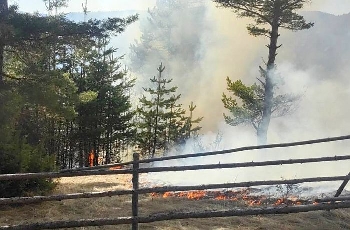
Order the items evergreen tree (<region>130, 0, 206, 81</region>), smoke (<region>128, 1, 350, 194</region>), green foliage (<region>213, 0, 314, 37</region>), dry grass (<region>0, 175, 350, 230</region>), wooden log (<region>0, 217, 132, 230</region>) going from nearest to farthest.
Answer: wooden log (<region>0, 217, 132, 230</region>)
dry grass (<region>0, 175, 350, 230</region>)
smoke (<region>128, 1, 350, 194</region>)
green foliage (<region>213, 0, 314, 37</region>)
evergreen tree (<region>130, 0, 206, 81</region>)

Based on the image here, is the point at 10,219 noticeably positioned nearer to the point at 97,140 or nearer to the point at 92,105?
the point at 92,105

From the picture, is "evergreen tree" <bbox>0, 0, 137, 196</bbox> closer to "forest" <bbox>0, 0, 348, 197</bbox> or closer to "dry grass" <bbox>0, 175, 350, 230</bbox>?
"forest" <bbox>0, 0, 348, 197</bbox>

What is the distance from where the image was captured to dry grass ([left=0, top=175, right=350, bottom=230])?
7.22 m

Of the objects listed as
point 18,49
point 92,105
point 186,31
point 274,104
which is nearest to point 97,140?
point 92,105

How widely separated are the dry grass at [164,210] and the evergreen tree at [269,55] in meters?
8.99

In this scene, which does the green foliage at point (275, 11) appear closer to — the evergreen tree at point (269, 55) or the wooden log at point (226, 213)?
the evergreen tree at point (269, 55)

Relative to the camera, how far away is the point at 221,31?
36.7 m

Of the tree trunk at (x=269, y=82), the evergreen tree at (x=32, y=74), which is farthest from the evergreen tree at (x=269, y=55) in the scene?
the evergreen tree at (x=32, y=74)

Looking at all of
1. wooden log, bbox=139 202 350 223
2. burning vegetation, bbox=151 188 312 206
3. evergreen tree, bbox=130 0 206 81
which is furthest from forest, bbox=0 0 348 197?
wooden log, bbox=139 202 350 223

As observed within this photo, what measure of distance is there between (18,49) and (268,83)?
1050 cm

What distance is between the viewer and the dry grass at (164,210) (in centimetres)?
722

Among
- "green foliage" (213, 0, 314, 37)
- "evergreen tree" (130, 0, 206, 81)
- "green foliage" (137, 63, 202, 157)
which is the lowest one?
"green foliage" (137, 63, 202, 157)

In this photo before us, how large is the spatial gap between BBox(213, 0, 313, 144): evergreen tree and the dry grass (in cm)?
899

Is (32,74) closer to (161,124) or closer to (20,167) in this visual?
(20,167)
